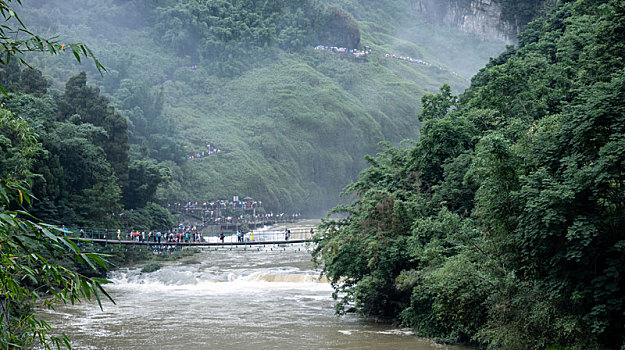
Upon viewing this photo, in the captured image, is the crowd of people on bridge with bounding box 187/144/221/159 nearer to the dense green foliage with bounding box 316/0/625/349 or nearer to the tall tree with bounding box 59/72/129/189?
the tall tree with bounding box 59/72/129/189

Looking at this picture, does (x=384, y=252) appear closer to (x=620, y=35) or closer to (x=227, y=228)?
(x=620, y=35)

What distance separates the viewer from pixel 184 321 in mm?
23344

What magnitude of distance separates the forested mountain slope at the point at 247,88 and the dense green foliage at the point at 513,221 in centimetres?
5792

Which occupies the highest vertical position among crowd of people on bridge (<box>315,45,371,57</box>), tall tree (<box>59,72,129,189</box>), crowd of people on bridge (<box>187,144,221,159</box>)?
crowd of people on bridge (<box>315,45,371,57</box>)

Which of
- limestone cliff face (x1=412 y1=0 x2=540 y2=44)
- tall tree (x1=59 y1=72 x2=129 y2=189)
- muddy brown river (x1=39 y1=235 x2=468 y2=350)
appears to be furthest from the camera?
limestone cliff face (x1=412 y1=0 x2=540 y2=44)

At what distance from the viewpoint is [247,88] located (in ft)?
369

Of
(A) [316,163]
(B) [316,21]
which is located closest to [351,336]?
(A) [316,163]

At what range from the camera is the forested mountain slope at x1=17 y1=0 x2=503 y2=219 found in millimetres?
87062

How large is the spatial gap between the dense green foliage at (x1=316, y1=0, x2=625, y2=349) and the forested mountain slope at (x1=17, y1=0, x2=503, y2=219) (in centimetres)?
5792

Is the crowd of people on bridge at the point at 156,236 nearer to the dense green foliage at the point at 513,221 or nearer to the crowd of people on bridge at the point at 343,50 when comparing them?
the dense green foliage at the point at 513,221

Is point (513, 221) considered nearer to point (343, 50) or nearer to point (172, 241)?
point (172, 241)

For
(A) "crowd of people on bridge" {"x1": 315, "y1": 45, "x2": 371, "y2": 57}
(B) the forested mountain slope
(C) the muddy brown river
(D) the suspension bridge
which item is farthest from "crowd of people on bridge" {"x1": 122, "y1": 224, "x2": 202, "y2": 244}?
(A) "crowd of people on bridge" {"x1": 315, "y1": 45, "x2": 371, "y2": 57}

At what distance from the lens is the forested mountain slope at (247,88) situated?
87.1 metres

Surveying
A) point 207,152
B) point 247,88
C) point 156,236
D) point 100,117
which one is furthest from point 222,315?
point 247,88
